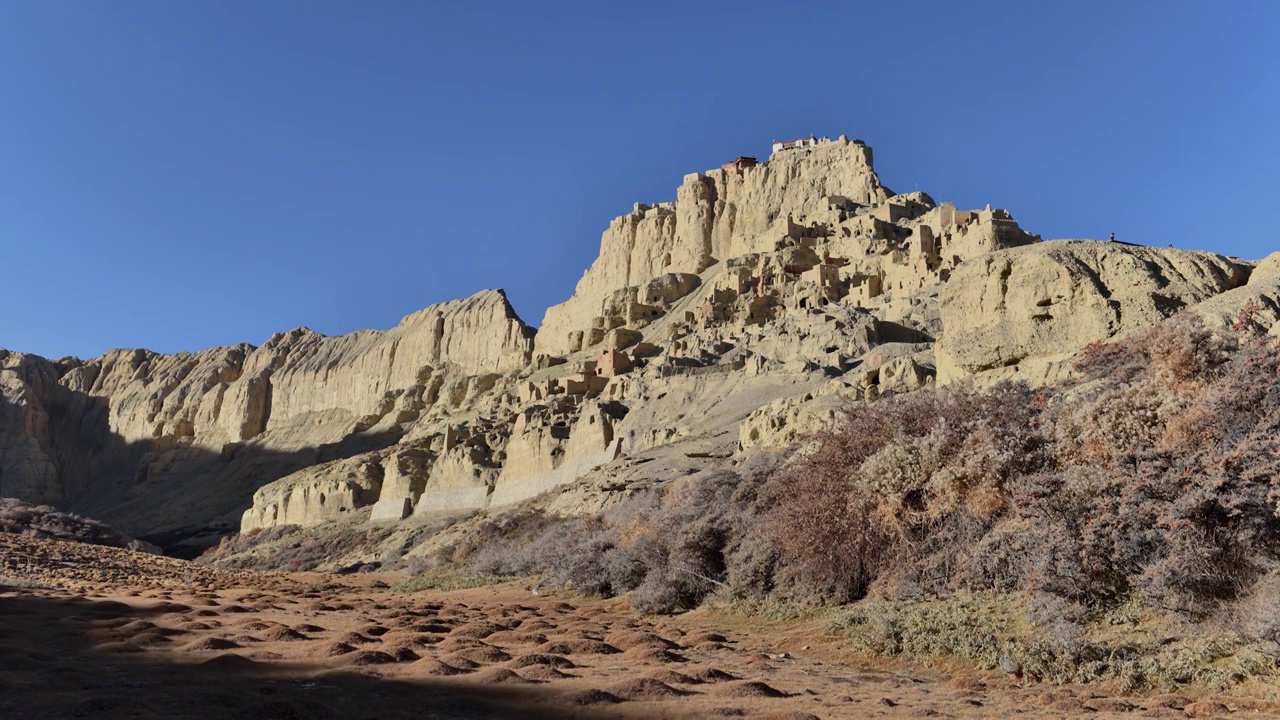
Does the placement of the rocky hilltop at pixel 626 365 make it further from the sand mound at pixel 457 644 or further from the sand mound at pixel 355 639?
the sand mound at pixel 355 639

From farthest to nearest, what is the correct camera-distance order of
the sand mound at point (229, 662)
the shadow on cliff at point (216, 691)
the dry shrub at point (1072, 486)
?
the sand mound at point (229, 662), the dry shrub at point (1072, 486), the shadow on cliff at point (216, 691)

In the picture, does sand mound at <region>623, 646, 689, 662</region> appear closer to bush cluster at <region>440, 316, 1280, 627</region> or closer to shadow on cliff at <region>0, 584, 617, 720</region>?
shadow on cliff at <region>0, 584, 617, 720</region>

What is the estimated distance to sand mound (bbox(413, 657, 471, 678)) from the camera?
34.7 ft

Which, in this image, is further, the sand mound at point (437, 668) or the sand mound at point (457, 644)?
the sand mound at point (457, 644)

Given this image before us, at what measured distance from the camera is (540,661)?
37.5 feet

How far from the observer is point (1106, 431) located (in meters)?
11.7

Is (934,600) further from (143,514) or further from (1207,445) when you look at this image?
(143,514)

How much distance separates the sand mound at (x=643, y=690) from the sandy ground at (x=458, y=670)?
24 millimetres

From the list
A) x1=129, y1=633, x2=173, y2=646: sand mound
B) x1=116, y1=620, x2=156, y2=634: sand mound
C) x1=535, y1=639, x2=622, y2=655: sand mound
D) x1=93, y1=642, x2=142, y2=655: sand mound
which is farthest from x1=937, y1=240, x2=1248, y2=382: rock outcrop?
x1=116, y1=620, x2=156, y2=634: sand mound

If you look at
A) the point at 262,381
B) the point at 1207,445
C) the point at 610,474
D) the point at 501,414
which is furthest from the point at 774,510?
the point at 262,381

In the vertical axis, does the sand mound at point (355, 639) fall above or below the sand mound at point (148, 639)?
below

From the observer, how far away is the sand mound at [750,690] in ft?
31.3

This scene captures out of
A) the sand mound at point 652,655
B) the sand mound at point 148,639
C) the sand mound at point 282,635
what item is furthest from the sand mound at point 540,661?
the sand mound at point 148,639

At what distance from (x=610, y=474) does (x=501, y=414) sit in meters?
29.4
